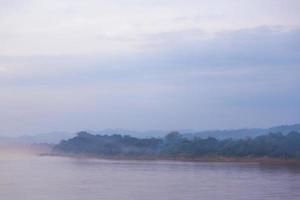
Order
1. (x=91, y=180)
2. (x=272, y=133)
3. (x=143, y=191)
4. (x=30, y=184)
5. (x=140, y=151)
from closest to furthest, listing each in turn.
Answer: (x=143, y=191) → (x=30, y=184) → (x=91, y=180) → (x=272, y=133) → (x=140, y=151)

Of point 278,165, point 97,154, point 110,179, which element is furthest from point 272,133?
point 110,179

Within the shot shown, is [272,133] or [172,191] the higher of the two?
[272,133]

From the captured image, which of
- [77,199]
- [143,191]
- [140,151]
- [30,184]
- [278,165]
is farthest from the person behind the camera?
[140,151]

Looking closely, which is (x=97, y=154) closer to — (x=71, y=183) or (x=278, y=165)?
(x=278, y=165)

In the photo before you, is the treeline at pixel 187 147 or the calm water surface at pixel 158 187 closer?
the calm water surface at pixel 158 187

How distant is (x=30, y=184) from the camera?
14859 millimetres

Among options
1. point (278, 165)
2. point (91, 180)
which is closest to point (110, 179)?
point (91, 180)

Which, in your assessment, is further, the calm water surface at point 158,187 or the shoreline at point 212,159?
the shoreline at point 212,159

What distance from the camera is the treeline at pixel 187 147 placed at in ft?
78.6

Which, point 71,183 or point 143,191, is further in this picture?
point 71,183

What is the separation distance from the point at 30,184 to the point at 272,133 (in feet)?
41.8

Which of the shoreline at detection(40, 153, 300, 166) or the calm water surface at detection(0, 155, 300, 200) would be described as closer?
the calm water surface at detection(0, 155, 300, 200)

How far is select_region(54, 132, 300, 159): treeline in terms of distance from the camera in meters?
24.0

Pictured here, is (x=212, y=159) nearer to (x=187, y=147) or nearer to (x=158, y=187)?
(x=187, y=147)
